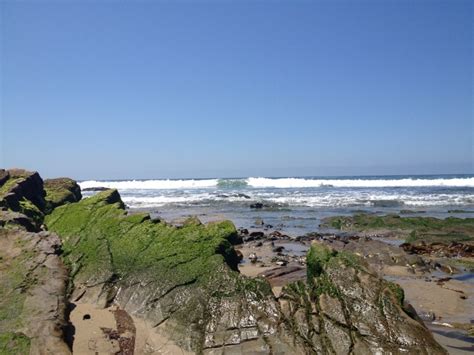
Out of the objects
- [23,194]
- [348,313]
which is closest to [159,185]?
[23,194]

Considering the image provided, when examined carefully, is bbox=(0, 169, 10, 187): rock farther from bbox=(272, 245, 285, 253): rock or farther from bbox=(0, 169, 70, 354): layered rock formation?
bbox=(272, 245, 285, 253): rock

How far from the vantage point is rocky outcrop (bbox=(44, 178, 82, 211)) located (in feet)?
47.7

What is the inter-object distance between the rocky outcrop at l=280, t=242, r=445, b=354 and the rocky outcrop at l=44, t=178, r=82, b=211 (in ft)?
34.0

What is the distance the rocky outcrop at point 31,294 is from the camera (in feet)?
16.3

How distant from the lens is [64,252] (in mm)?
8578

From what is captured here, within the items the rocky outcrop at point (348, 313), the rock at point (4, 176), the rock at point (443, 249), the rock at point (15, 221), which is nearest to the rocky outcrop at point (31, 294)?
the rock at point (15, 221)

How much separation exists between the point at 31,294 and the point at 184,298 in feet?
7.17

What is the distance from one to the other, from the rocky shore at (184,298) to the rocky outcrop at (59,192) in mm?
5475

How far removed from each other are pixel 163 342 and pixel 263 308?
1.48 m

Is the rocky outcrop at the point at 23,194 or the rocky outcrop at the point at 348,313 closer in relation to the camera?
the rocky outcrop at the point at 348,313

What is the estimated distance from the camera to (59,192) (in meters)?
15.8

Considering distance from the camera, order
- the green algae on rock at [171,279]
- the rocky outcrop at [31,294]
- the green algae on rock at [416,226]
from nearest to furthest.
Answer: the rocky outcrop at [31,294] → the green algae on rock at [171,279] → the green algae on rock at [416,226]

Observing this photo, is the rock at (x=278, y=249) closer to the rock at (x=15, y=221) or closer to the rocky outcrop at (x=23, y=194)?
the rocky outcrop at (x=23, y=194)

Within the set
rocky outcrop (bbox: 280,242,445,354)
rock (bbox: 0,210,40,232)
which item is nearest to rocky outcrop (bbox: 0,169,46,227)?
rock (bbox: 0,210,40,232)
